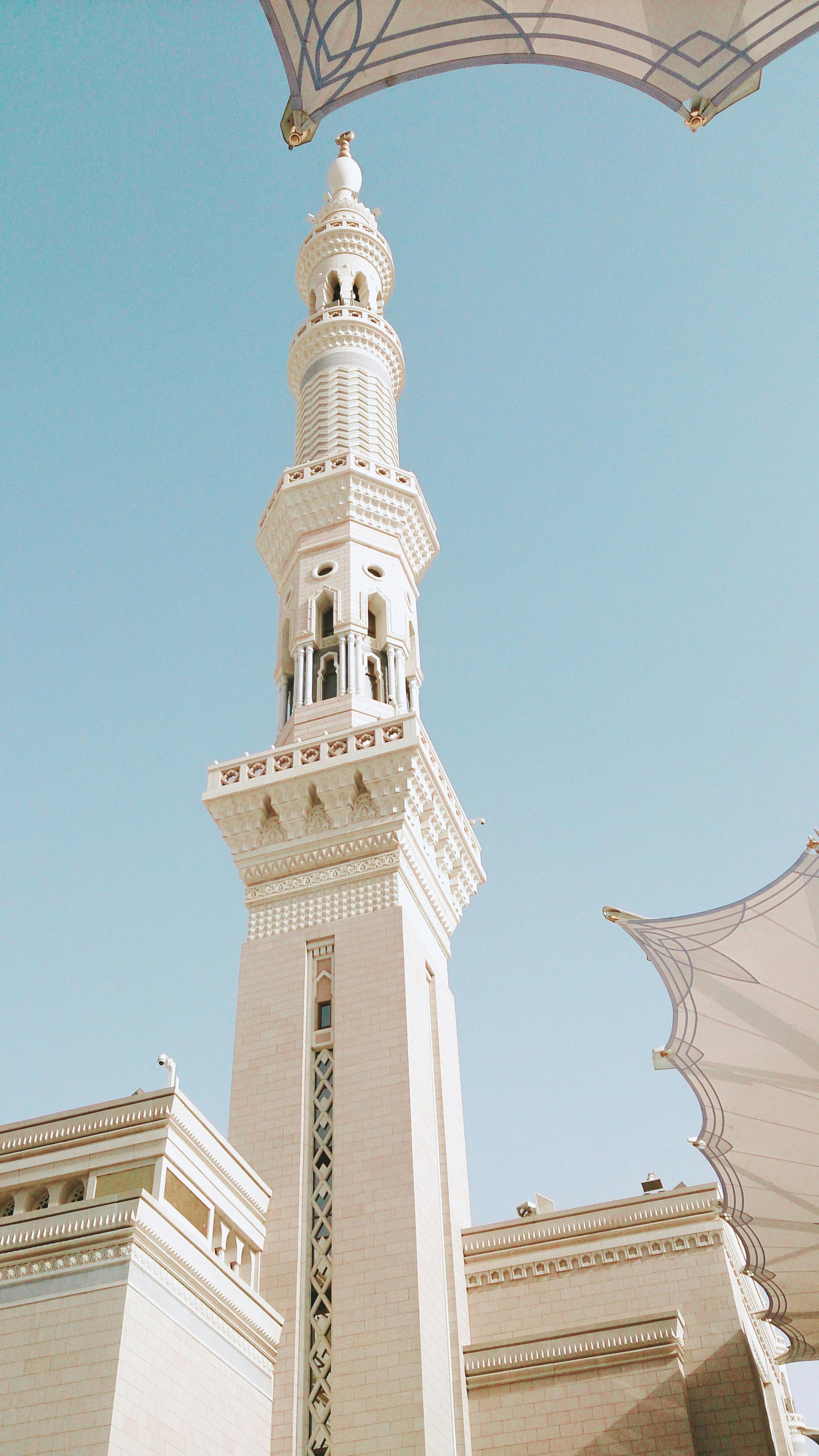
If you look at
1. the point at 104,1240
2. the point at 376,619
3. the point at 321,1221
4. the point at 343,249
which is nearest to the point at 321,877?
the point at 321,1221

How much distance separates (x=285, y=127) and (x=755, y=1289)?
22391 mm

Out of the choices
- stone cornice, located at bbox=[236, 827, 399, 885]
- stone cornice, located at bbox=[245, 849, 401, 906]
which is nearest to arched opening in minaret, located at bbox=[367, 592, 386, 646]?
stone cornice, located at bbox=[236, 827, 399, 885]

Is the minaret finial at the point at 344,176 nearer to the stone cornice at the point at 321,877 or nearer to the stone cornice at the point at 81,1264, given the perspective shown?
the stone cornice at the point at 321,877

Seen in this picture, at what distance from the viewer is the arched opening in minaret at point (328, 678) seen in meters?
25.3

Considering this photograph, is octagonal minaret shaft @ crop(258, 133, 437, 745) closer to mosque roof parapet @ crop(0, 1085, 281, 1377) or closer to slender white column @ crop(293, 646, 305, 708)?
slender white column @ crop(293, 646, 305, 708)

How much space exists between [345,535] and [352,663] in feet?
10.7

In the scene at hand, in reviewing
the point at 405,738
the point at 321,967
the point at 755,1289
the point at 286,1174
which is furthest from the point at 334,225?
the point at 755,1289

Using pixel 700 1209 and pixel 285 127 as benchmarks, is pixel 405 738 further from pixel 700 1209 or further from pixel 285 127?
pixel 285 127

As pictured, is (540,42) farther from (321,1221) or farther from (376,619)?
(376,619)

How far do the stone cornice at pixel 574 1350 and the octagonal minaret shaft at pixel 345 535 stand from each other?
10.8 metres

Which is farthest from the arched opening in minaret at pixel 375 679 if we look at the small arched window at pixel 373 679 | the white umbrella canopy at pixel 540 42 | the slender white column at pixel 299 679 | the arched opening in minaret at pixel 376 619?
the white umbrella canopy at pixel 540 42

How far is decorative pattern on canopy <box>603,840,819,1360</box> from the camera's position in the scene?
57.0 feet

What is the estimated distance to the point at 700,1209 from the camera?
775 inches

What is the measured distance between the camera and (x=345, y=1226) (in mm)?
17906
